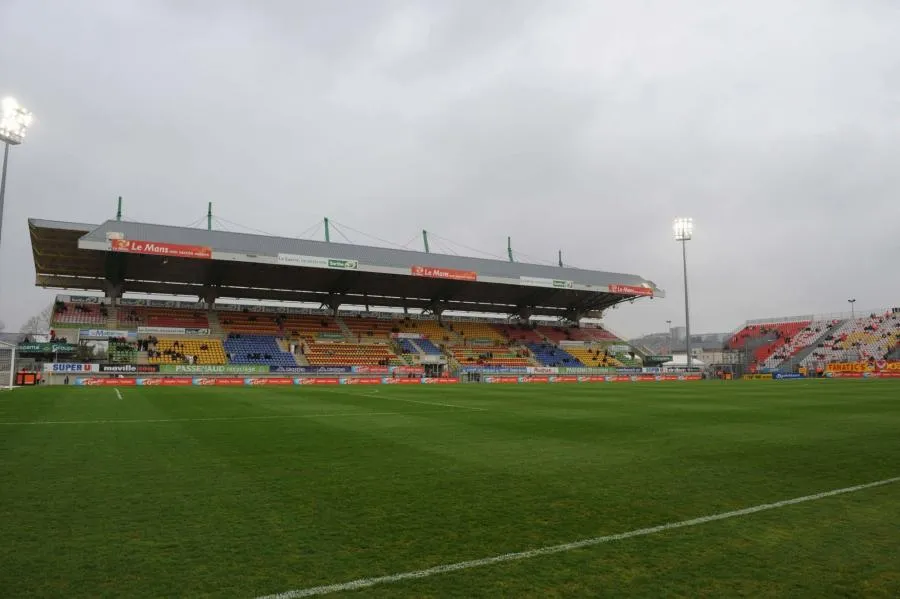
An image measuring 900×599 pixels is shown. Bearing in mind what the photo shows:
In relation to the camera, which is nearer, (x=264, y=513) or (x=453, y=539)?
(x=453, y=539)

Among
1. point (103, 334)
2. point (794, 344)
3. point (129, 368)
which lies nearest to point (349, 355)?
point (129, 368)

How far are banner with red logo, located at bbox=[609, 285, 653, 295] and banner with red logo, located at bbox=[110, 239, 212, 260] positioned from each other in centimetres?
→ 3952

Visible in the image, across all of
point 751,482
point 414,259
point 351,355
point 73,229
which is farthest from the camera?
point 414,259

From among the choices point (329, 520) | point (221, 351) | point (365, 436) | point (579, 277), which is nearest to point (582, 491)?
point (329, 520)

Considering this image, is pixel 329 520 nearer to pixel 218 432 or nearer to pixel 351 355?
pixel 218 432

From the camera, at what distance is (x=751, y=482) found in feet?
22.7

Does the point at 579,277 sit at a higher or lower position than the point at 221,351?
higher

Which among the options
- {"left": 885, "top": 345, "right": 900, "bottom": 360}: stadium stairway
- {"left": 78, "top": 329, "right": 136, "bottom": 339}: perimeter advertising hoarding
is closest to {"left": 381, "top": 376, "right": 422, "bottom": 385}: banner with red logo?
{"left": 78, "top": 329, "right": 136, "bottom": 339}: perimeter advertising hoarding

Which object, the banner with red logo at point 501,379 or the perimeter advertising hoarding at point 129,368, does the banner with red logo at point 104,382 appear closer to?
the perimeter advertising hoarding at point 129,368

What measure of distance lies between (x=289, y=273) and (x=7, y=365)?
74.4 feet

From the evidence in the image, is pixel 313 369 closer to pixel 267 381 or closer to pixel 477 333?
pixel 267 381

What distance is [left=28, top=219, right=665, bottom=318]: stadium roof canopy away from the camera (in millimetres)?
41312

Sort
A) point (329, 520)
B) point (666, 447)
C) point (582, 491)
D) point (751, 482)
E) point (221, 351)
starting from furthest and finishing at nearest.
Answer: point (221, 351) < point (666, 447) < point (751, 482) < point (582, 491) < point (329, 520)

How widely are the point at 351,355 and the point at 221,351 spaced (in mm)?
10568
